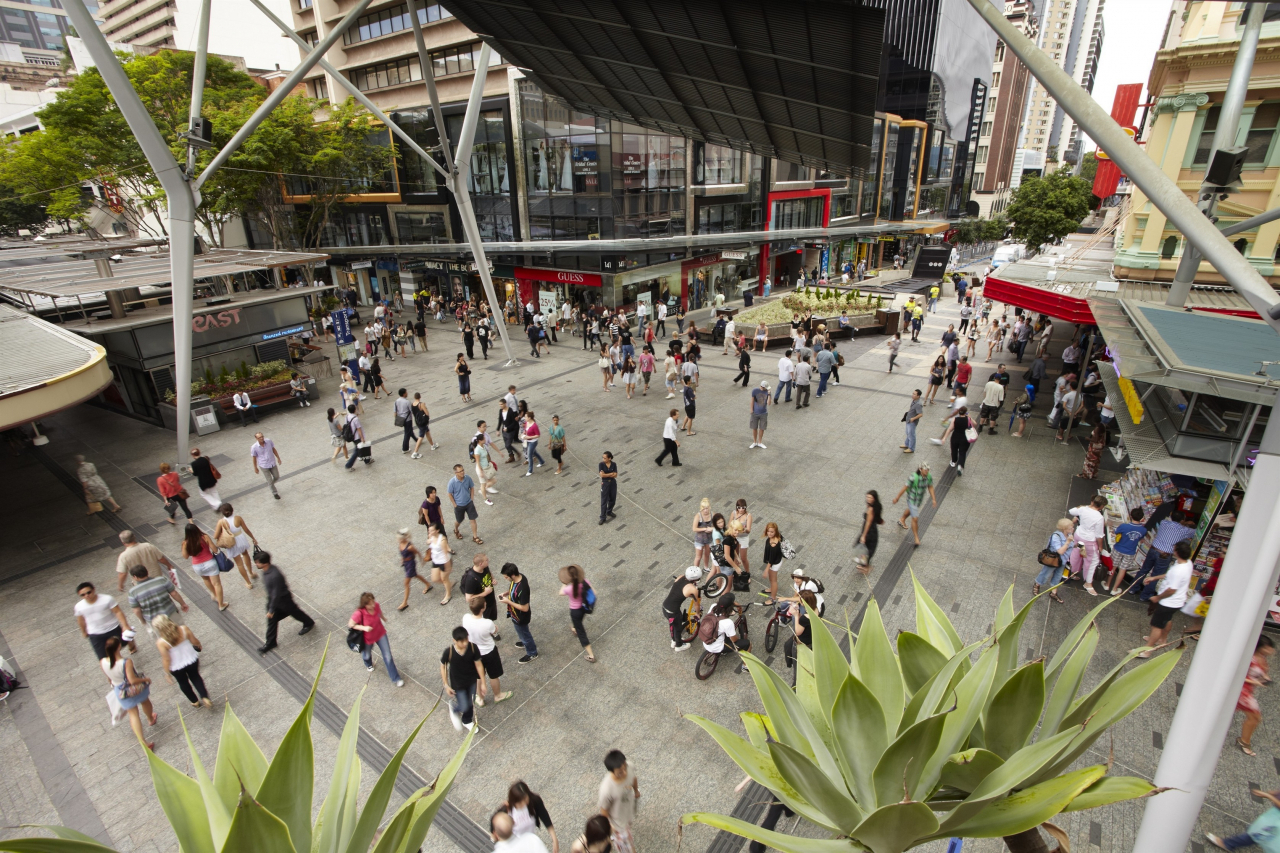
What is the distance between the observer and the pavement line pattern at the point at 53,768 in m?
6.27

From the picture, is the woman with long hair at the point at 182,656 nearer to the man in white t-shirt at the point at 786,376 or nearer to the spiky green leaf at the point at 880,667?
the spiky green leaf at the point at 880,667

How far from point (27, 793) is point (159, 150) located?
1309 cm

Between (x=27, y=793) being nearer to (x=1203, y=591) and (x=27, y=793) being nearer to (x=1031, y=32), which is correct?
(x=1203, y=591)

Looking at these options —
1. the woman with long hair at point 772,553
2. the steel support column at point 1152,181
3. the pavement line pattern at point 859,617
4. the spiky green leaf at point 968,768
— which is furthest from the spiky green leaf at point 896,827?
the woman with long hair at point 772,553

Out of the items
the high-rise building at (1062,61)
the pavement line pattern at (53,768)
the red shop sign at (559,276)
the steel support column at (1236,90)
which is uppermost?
the high-rise building at (1062,61)

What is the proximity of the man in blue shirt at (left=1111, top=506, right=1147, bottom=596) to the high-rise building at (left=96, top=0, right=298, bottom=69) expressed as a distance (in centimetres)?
6195

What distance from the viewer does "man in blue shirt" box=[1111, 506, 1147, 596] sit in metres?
9.00

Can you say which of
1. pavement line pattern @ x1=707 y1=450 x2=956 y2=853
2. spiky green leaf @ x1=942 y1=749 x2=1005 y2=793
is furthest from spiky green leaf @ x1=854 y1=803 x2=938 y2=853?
pavement line pattern @ x1=707 y1=450 x2=956 y2=853

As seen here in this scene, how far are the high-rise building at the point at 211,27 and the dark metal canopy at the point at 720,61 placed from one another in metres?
45.8

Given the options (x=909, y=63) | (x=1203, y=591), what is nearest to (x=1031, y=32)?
(x=909, y=63)

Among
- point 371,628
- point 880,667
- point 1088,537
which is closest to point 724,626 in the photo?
point 371,628

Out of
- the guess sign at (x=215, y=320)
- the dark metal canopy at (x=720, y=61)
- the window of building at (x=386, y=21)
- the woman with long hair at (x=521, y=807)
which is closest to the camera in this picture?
the woman with long hair at (x=521, y=807)

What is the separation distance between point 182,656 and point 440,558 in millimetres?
3254

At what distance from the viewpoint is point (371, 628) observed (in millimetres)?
7566
